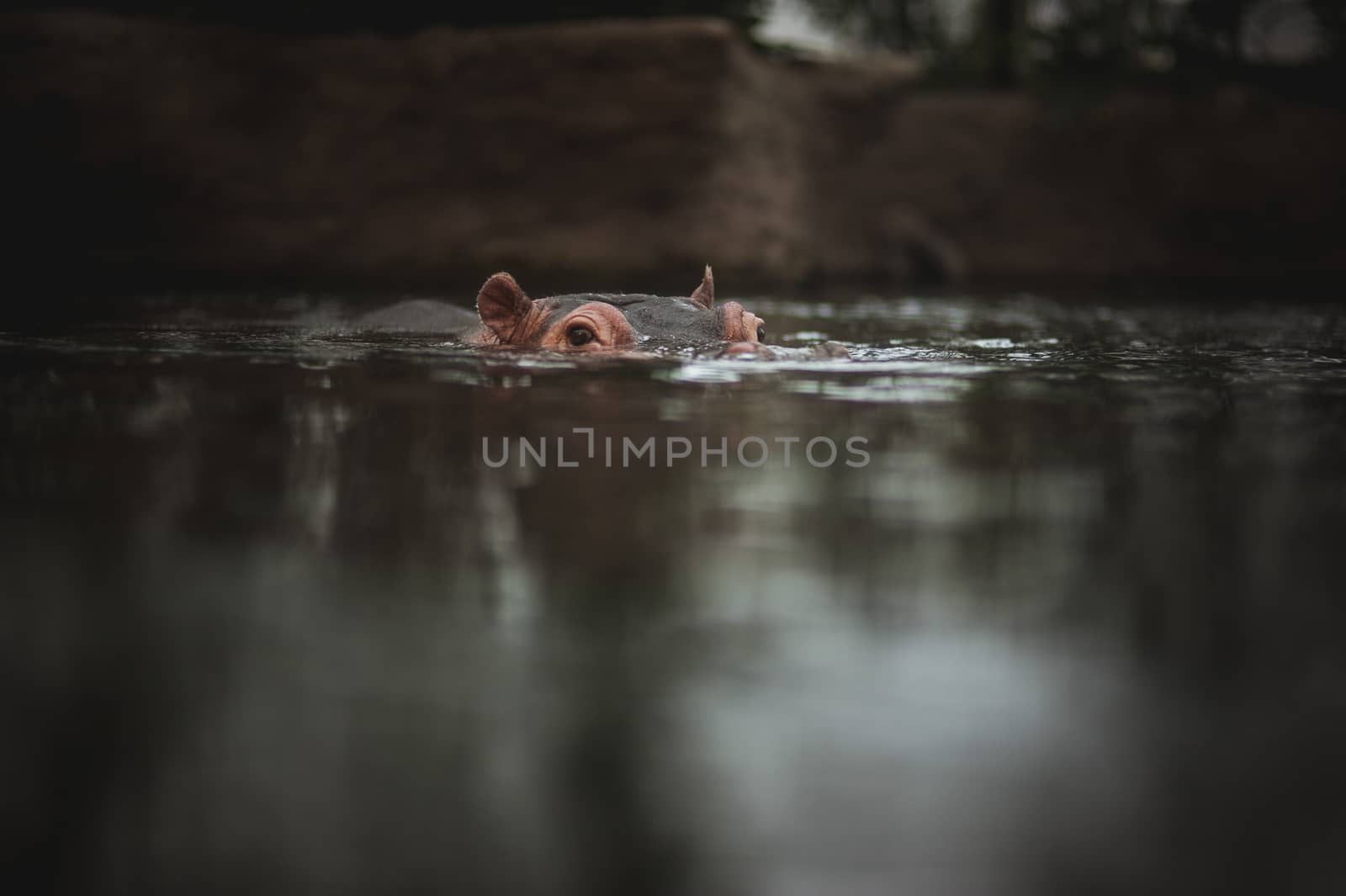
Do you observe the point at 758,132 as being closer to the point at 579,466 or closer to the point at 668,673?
the point at 579,466

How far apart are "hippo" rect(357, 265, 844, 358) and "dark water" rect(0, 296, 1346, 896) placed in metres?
1.54

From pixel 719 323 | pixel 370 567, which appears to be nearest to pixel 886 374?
pixel 719 323

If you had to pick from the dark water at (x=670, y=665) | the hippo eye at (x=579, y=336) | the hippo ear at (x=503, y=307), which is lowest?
the dark water at (x=670, y=665)

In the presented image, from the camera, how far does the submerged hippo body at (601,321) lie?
12.1 ft

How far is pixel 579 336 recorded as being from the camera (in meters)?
3.74

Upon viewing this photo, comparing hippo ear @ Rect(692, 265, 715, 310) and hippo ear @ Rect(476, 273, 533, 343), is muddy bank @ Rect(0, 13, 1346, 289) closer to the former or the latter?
hippo ear @ Rect(692, 265, 715, 310)

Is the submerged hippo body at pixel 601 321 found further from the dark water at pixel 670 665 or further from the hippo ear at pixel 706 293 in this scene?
the dark water at pixel 670 665

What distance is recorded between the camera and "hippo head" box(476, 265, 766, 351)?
3701 mm

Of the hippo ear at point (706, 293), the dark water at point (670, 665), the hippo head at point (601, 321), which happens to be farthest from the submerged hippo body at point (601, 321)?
the dark water at point (670, 665)

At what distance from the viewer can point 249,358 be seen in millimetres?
3426

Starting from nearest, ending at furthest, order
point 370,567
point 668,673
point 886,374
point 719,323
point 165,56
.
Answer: point 668,673 → point 370,567 → point 886,374 → point 719,323 → point 165,56

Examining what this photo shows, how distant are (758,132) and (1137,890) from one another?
962cm

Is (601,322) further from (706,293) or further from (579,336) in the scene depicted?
(706,293)

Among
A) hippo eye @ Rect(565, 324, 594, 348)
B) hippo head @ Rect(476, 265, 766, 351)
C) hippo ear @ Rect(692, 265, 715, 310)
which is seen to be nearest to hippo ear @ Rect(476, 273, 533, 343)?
hippo head @ Rect(476, 265, 766, 351)
